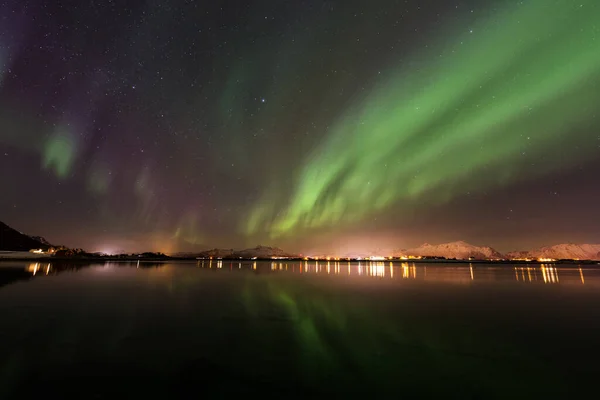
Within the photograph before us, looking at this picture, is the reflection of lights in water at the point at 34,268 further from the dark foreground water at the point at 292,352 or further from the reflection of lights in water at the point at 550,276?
the reflection of lights in water at the point at 550,276

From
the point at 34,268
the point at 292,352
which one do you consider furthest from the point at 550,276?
the point at 34,268

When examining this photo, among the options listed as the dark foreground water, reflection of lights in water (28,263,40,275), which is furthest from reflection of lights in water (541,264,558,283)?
reflection of lights in water (28,263,40,275)

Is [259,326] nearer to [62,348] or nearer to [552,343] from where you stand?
[62,348]

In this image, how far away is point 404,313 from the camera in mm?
25594

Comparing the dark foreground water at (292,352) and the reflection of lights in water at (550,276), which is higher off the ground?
the reflection of lights in water at (550,276)

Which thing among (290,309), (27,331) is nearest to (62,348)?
(27,331)

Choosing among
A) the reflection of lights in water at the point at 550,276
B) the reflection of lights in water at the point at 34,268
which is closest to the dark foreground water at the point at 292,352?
the reflection of lights in water at the point at 550,276

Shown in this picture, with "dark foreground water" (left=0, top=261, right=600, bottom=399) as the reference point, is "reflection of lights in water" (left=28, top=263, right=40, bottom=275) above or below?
above

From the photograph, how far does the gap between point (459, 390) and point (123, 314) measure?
22.8 meters

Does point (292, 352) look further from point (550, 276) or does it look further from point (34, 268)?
point (34, 268)

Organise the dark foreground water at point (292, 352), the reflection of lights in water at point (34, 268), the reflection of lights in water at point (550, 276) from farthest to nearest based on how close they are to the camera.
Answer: the reflection of lights in water at point (34, 268), the reflection of lights in water at point (550, 276), the dark foreground water at point (292, 352)

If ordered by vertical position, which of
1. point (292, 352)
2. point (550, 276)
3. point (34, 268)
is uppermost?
point (550, 276)

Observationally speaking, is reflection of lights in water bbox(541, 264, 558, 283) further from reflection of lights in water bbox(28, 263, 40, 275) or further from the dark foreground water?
reflection of lights in water bbox(28, 263, 40, 275)

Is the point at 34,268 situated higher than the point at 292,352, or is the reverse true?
the point at 34,268
